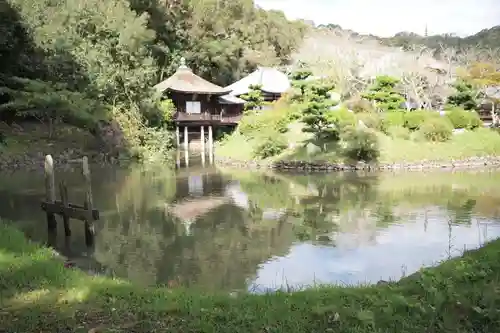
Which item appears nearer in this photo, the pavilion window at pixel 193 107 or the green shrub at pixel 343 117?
the green shrub at pixel 343 117

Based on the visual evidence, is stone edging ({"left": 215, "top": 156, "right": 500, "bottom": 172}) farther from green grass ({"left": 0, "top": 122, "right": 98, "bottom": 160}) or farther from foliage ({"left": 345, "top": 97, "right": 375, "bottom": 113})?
green grass ({"left": 0, "top": 122, "right": 98, "bottom": 160})

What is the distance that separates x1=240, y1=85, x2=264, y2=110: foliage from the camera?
3005 cm

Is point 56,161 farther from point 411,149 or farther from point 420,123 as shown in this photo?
point 420,123

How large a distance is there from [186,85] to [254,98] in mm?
4399

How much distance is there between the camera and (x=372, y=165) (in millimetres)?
21078

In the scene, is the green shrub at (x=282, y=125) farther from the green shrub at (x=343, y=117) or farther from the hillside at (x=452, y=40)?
the hillside at (x=452, y=40)

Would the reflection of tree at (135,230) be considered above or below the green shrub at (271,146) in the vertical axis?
below

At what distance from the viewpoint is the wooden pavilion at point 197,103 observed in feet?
94.1

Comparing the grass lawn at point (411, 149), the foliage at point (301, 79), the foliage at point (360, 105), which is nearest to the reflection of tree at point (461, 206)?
the grass lawn at point (411, 149)

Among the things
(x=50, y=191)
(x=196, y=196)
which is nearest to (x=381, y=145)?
(x=196, y=196)

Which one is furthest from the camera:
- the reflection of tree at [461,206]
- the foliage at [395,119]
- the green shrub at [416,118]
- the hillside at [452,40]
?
the hillside at [452,40]

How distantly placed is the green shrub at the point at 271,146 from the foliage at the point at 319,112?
1.24m

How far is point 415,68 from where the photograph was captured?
109 ft

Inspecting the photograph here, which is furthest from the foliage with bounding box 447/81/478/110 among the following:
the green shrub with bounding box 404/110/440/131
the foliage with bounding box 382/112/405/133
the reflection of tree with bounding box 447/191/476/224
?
the reflection of tree with bounding box 447/191/476/224
